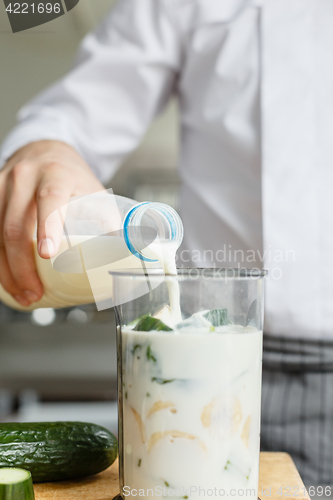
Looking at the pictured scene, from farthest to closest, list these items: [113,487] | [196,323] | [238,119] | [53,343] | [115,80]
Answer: [53,343] < [115,80] < [238,119] < [113,487] < [196,323]

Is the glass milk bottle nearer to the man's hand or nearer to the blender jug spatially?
the man's hand

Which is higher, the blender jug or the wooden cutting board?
the blender jug

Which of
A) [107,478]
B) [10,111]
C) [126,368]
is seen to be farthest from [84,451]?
[10,111]

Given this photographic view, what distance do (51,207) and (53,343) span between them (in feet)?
7.24

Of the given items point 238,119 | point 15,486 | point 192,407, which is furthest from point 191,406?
point 238,119

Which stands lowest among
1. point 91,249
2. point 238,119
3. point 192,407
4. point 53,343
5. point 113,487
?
point 53,343

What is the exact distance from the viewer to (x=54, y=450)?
59 centimetres

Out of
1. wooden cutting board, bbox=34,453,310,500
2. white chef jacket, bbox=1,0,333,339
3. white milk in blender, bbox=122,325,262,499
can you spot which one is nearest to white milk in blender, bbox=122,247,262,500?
white milk in blender, bbox=122,325,262,499

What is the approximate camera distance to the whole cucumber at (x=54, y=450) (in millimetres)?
577

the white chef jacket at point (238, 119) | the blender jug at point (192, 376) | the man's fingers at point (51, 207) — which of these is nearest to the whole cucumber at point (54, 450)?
the blender jug at point (192, 376)

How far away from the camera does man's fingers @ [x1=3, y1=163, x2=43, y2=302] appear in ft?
2.13

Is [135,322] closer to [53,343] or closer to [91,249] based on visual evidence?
[91,249]

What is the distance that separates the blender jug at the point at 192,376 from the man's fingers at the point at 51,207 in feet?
0.34

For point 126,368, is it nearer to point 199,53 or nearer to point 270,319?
point 270,319
